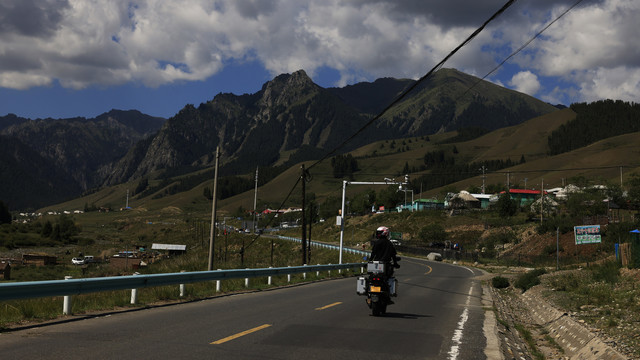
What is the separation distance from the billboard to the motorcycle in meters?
24.4

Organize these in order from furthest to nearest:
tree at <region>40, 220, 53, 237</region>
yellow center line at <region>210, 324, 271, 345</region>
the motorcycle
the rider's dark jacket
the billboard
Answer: tree at <region>40, 220, 53, 237</region> → the billboard → the rider's dark jacket → the motorcycle → yellow center line at <region>210, 324, 271, 345</region>

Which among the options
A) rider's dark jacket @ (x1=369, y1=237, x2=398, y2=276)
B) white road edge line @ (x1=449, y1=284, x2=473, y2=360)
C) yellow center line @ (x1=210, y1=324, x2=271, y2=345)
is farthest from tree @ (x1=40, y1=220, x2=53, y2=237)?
yellow center line @ (x1=210, y1=324, x2=271, y2=345)

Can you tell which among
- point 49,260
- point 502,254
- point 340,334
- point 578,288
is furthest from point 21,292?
point 49,260

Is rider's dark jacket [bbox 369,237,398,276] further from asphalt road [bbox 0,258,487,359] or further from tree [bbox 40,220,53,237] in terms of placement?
tree [bbox 40,220,53,237]

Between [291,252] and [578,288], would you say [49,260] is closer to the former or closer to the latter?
[291,252]

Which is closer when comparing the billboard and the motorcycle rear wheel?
the motorcycle rear wheel

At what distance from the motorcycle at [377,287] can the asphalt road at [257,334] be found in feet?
1.15

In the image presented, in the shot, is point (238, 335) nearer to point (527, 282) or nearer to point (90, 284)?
point (90, 284)

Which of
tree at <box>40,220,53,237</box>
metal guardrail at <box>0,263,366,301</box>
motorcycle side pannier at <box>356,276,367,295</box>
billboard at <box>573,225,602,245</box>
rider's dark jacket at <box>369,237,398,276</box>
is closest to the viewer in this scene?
metal guardrail at <box>0,263,366,301</box>

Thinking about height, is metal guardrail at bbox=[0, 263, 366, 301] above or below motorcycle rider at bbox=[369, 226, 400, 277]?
below

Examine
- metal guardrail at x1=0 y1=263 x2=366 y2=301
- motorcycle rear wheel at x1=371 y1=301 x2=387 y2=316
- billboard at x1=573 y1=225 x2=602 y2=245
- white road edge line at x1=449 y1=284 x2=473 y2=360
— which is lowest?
white road edge line at x1=449 y1=284 x2=473 y2=360

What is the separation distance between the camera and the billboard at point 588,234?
1329 inches

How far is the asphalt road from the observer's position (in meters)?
8.30

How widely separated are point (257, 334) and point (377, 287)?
4293 millimetres
